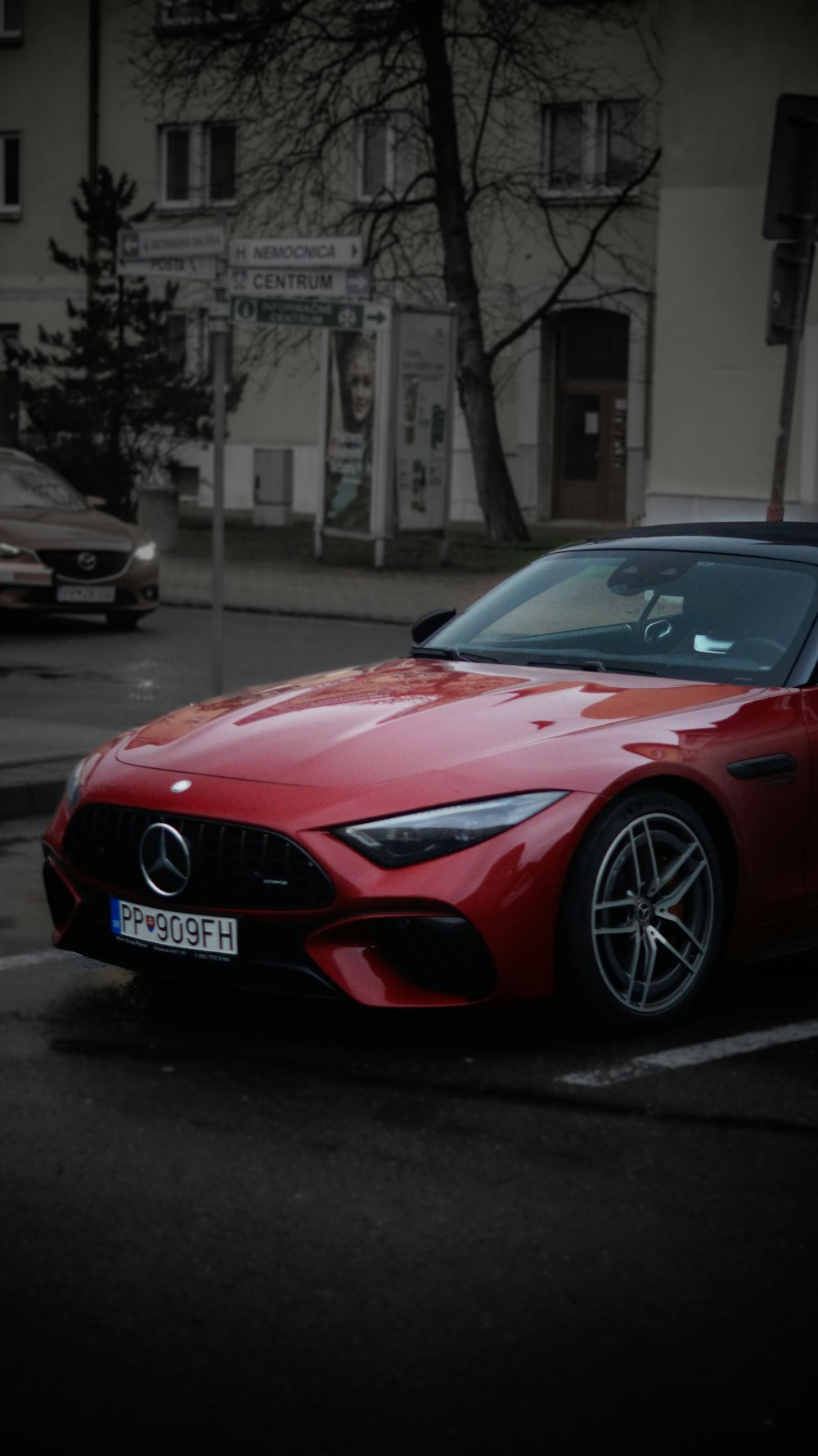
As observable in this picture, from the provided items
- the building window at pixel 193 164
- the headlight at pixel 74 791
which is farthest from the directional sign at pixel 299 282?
the building window at pixel 193 164

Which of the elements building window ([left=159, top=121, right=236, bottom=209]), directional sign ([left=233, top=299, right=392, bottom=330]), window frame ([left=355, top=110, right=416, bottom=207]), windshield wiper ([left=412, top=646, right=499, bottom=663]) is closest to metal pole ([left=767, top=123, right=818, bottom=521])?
directional sign ([left=233, top=299, right=392, bottom=330])

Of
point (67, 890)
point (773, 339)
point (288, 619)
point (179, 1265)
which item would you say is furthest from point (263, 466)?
point (179, 1265)

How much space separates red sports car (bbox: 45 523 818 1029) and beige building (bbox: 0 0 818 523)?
17.4 meters

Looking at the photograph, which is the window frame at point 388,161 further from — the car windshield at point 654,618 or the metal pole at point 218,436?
the car windshield at point 654,618

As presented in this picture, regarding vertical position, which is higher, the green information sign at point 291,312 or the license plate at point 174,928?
the green information sign at point 291,312

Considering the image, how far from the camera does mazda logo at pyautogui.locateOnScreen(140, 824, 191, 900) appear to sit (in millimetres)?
5520

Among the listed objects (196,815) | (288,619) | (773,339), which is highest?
(773,339)

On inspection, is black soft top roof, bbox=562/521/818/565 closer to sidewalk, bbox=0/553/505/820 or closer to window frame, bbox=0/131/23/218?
sidewalk, bbox=0/553/505/820

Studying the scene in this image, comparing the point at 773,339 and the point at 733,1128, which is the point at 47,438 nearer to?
the point at 773,339

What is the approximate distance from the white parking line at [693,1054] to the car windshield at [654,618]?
1.04 metres

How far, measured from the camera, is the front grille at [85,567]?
1755 cm

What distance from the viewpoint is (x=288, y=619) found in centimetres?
1970

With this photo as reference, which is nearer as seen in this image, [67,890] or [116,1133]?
[116,1133]

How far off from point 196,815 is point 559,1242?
174 cm
